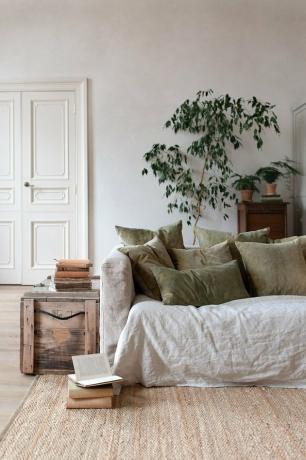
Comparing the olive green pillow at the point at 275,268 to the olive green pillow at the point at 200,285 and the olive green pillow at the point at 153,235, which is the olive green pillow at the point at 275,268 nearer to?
the olive green pillow at the point at 200,285

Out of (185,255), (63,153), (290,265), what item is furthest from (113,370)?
(63,153)

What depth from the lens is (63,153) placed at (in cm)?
543

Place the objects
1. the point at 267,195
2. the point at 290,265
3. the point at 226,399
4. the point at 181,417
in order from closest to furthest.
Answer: the point at 181,417 → the point at 226,399 → the point at 290,265 → the point at 267,195

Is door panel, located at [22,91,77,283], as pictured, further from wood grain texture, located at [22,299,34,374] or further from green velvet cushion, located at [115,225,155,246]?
wood grain texture, located at [22,299,34,374]

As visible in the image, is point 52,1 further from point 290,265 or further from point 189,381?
point 189,381

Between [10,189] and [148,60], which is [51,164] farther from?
[148,60]

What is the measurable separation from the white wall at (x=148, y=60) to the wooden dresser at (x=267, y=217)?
61cm

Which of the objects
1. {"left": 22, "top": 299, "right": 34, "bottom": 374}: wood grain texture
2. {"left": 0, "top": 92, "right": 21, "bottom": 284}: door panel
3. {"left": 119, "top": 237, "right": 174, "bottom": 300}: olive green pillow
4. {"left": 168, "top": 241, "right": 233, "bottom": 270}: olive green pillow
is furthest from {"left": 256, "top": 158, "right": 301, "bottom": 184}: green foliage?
{"left": 22, "top": 299, "right": 34, "bottom": 374}: wood grain texture

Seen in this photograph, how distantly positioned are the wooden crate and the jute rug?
0.24 metres

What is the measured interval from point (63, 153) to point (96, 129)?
1.55ft

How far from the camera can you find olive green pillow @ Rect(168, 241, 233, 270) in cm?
298

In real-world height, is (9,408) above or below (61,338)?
below

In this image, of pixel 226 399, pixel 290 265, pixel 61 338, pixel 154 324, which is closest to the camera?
pixel 226 399

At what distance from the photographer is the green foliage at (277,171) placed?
5061 mm
